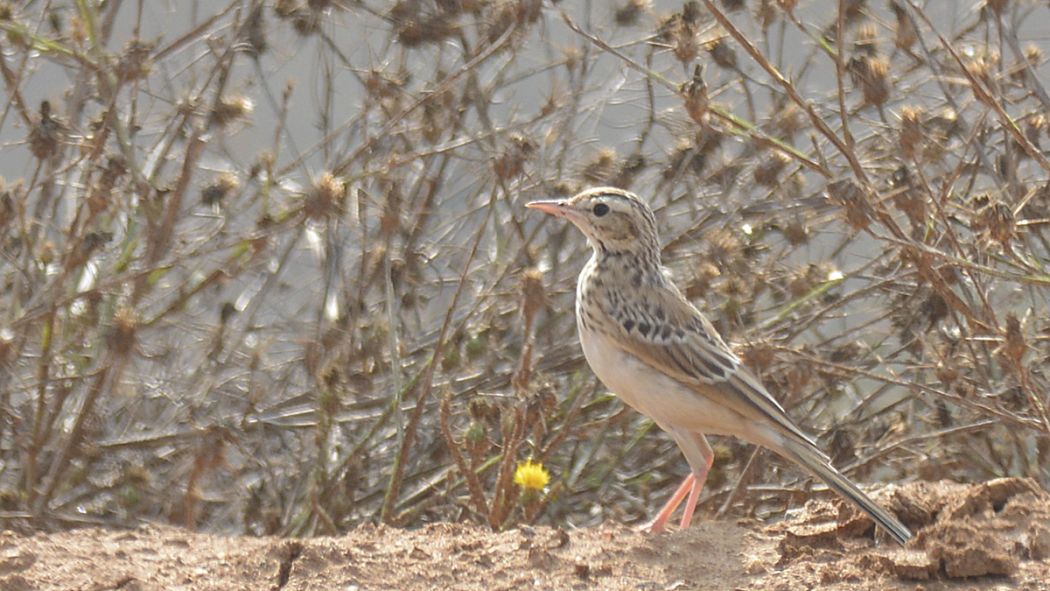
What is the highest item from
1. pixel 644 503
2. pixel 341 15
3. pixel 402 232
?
pixel 341 15

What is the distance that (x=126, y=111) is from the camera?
764 centimetres

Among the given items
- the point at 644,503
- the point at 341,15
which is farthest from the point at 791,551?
the point at 341,15

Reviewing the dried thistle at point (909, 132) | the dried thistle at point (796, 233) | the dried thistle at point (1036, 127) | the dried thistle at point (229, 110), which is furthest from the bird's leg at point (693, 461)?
the dried thistle at point (229, 110)

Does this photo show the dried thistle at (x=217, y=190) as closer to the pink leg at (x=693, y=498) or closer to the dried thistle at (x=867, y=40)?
the pink leg at (x=693, y=498)

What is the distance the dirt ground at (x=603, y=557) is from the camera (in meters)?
4.31

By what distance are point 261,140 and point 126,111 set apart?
0.87m

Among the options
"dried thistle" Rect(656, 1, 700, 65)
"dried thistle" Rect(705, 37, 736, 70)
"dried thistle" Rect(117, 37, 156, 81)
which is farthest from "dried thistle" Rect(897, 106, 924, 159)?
"dried thistle" Rect(117, 37, 156, 81)

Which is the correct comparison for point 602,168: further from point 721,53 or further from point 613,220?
point 613,220

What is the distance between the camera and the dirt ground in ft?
14.1

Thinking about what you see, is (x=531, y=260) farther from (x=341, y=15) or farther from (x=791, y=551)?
(x=791, y=551)

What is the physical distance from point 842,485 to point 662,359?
899 mm

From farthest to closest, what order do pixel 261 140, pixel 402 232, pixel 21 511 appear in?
pixel 261 140 → pixel 402 232 → pixel 21 511

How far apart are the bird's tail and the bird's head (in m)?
1.04

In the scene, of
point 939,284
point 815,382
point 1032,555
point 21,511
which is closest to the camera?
point 1032,555
